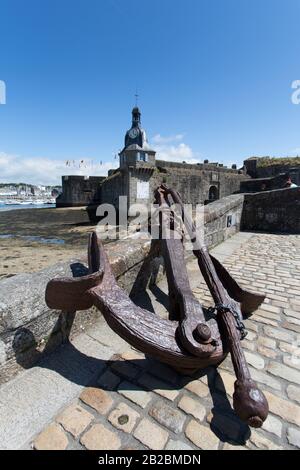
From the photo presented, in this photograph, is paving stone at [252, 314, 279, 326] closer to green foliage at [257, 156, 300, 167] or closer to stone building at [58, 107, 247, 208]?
stone building at [58, 107, 247, 208]

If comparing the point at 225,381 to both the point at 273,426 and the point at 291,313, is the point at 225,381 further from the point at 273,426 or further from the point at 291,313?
the point at 291,313

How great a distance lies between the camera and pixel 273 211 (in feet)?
25.3

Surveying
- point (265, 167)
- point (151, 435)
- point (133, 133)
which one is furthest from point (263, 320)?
point (133, 133)

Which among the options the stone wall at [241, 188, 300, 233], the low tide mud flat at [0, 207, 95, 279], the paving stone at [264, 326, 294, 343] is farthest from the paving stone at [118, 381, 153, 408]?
the stone wall at [241, 188, 300, 233]

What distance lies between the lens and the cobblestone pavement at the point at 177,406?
1.28 meters

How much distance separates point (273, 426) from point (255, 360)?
1.96 feet

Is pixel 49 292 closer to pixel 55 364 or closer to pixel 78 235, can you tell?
pixel 55 364

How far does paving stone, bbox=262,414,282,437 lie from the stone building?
22095mm

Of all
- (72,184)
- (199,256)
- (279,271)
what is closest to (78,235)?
(279,271)

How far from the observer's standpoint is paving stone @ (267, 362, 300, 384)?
1764 millimetres

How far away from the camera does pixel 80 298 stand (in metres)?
1.51

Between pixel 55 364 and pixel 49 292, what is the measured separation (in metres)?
0.66

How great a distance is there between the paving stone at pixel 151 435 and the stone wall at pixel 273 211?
7351 millimetres

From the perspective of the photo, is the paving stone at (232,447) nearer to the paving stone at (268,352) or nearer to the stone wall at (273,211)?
the paving stone at (268,352)
